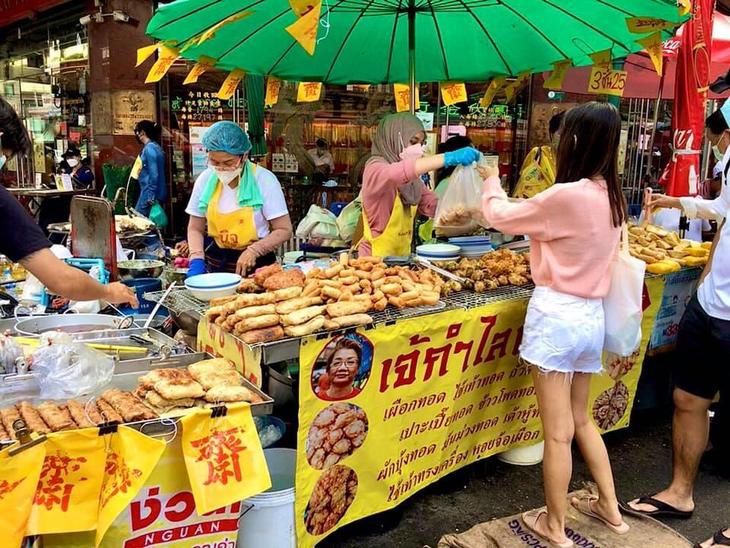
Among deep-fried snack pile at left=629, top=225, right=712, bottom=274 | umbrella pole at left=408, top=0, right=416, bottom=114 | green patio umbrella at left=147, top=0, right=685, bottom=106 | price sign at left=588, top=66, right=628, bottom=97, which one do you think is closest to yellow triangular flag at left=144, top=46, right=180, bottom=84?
green patio umbrella at left=147, top=0, right=685, bottom=106

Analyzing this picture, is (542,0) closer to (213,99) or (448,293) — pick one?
(448,293)

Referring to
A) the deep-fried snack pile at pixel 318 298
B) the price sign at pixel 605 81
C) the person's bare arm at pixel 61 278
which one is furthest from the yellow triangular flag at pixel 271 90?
the person's bare arm at pixel 61 278

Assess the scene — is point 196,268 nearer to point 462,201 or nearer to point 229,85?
point 229,85

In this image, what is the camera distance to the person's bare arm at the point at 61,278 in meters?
2.23

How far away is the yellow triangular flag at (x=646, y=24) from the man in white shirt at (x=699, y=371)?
22.4 inches

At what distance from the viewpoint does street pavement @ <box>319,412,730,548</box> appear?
3166 mm

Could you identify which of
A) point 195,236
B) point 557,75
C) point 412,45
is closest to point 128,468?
point 195,236

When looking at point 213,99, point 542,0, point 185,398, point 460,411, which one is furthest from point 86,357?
point 213,99

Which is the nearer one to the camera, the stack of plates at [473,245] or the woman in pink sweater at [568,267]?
the woman in pink sweater at [568,267]

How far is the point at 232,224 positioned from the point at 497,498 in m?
2.31

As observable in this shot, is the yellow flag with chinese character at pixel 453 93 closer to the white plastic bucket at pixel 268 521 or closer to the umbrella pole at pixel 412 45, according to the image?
the umbrella pole at pixel 412 45

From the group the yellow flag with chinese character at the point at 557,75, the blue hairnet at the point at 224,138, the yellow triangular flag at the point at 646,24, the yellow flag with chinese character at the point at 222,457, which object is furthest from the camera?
the yellow flag with chinese character at the point at 557,75

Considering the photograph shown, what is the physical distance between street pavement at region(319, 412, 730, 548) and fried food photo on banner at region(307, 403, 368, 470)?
66 cm

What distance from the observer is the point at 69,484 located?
2.01 meters
